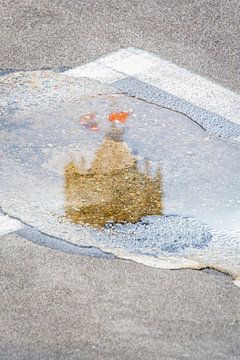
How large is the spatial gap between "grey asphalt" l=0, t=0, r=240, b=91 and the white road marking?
10cm

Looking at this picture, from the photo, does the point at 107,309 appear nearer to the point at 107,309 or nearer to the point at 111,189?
the point at 107,309

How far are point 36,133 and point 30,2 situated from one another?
7.37 ft

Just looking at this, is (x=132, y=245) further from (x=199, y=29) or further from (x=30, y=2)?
(x=30, y=2)

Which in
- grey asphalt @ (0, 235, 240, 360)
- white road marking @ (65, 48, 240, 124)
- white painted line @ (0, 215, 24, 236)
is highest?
white road marking @ (65, 48, 240, 124)

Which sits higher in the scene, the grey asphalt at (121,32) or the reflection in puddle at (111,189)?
the grey asphalt at (121,32)

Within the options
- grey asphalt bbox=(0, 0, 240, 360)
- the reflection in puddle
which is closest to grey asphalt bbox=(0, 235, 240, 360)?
grey asphalt bbox=(0, 0, 240, 360)

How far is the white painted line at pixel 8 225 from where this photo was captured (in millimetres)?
6297

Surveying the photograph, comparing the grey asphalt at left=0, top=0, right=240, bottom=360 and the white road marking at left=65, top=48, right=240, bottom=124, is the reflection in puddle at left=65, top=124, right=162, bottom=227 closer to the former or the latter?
the grey asphalt at left=0, top=0, right=240, bottom=360

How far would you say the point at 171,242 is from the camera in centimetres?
624

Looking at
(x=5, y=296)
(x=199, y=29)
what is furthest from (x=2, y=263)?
(x=199, y=29)

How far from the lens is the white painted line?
6.30 m

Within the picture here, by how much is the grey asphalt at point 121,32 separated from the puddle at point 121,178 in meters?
0.59

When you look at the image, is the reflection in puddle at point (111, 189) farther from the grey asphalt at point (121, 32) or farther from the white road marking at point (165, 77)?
the grey asphalt at point (121, 32)

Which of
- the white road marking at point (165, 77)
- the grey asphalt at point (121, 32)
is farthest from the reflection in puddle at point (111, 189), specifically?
the grey asphalt at point (121, 32)
